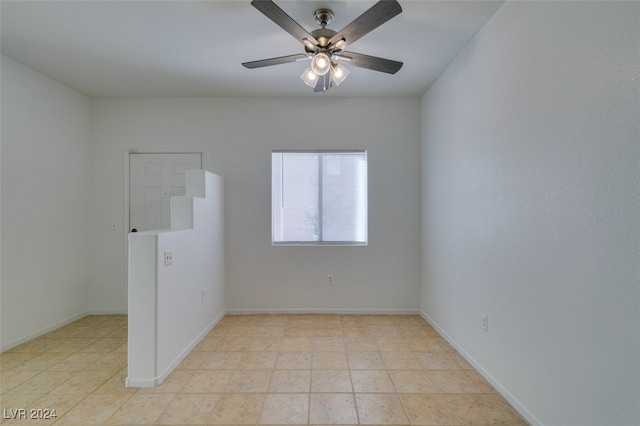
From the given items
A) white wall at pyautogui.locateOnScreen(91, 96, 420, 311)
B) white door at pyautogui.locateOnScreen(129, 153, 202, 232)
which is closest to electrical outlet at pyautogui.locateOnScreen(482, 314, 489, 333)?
white wall at pyautogui.locateOnScreen(91, 96, 420, 311)

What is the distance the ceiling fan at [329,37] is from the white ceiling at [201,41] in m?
0.24

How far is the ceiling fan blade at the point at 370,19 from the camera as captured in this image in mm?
1508

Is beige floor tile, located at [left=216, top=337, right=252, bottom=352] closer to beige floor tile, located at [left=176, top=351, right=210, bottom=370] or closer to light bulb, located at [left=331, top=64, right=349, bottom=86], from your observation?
beige floor tile, located at [left=176, top=351, right=210, bottom=370]

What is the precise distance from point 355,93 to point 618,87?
2.52 metres

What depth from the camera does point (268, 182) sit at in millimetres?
3518

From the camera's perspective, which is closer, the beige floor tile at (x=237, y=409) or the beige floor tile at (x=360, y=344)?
the beige floor tile at (x=237, y=409)

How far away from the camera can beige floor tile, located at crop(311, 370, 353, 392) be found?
2014 millimetres

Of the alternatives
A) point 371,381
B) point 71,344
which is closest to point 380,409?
point 371,381

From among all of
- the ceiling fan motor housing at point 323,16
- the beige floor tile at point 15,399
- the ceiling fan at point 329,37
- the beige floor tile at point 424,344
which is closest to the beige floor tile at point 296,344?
the beige floor tile at point 424,344

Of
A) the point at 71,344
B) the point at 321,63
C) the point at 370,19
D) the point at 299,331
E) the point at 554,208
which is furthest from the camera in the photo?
the point at 299,331

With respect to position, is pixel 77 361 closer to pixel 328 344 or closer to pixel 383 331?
pixel 328 344

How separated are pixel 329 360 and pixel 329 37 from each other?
99.8 inches

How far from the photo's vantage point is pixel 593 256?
4.23 ft

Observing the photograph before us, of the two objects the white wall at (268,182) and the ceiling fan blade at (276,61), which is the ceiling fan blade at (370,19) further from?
the white wall at (268,182)
